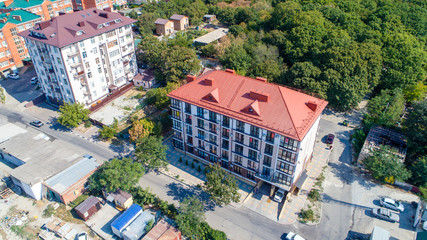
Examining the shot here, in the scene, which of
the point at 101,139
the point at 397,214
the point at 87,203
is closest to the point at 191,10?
the point at 101,139

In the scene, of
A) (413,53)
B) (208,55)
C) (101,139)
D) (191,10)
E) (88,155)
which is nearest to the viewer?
(88,155)

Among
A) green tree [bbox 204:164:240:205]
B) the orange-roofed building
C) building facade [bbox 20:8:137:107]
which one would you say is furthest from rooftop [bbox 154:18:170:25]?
green tree [bbox 204:164:240:205]

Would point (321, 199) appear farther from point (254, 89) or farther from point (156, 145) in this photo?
point (156, 145)


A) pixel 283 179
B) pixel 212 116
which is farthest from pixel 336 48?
pixel 212 116

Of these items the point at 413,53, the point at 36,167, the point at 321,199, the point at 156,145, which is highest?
the point at 413,53

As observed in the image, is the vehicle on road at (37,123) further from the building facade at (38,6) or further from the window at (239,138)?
the building facade at (38,6)

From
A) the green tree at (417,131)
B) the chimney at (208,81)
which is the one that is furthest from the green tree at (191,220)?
the green tree at (417,131)

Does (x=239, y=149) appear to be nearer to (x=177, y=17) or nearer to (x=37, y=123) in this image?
(x=37, y=123)
